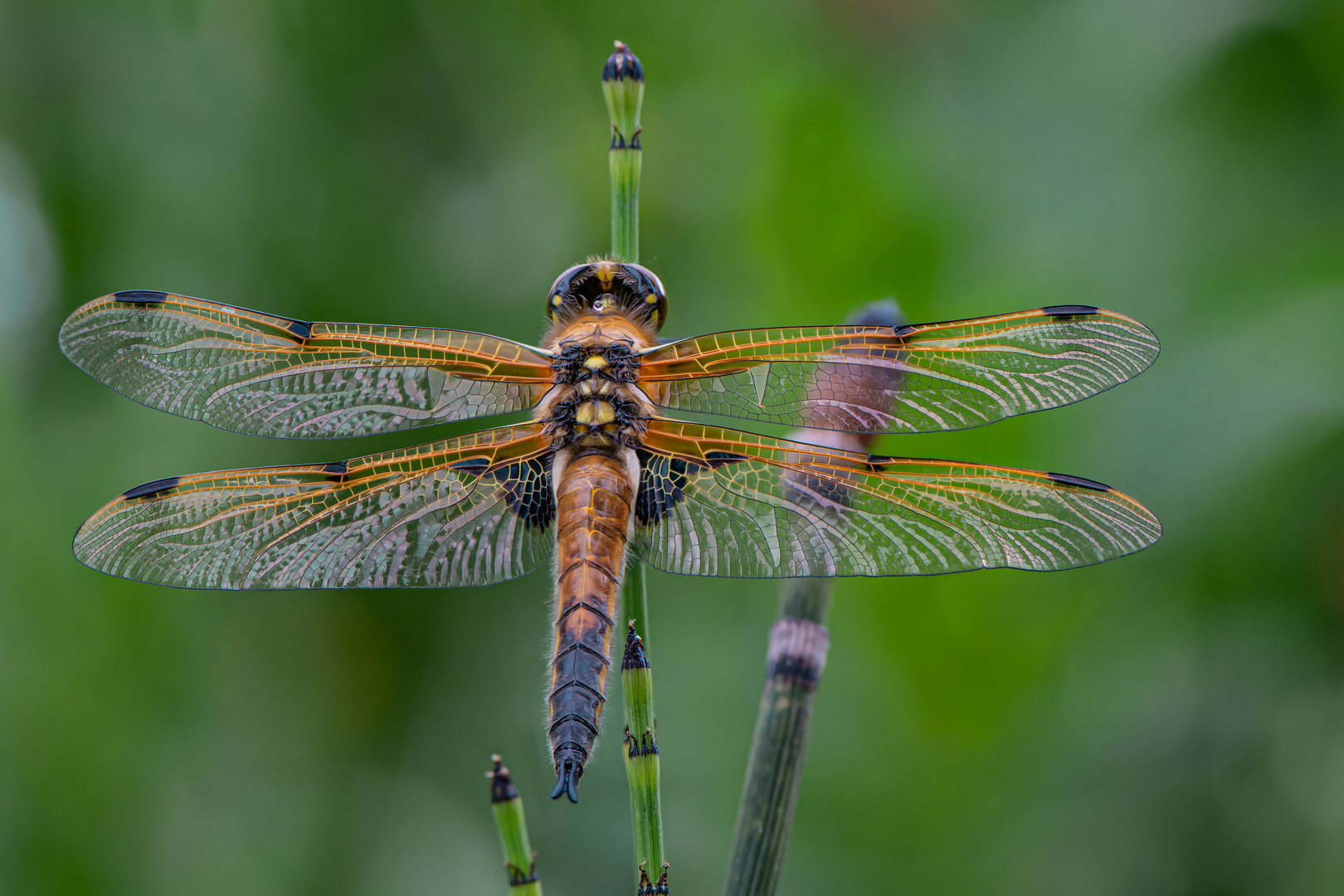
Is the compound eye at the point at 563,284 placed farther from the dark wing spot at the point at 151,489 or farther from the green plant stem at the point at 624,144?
the dark wing spot at the point at 151,489

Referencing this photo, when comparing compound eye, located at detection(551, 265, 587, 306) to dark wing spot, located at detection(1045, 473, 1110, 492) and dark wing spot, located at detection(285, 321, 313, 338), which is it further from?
dark wing spot, located at detection(1045, 473, 1110, 492)

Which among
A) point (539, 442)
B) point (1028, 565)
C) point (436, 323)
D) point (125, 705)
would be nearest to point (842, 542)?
point (1028, 565)

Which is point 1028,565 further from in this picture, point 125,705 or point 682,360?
point 125,705

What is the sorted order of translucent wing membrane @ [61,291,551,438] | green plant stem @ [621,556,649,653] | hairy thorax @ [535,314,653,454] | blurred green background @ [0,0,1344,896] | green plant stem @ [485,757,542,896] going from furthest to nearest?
blurred green background @ [0,0,1344,896] → hairy thorax @ [535,314,653,454] → translucent wing membrane @ [61,291,551,438] → green plant stem @ [621,556,649,653] → green plant stem @ [485,757,542,896]

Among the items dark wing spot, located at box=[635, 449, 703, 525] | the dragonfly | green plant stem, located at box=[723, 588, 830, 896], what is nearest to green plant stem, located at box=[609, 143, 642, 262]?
the dragonfly

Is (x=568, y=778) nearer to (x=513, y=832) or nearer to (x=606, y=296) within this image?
(x=513, y=832)

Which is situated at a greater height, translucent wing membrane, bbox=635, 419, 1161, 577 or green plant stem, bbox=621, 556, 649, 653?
translucent wing membrane, bbox=635, 419, 1161, 577
